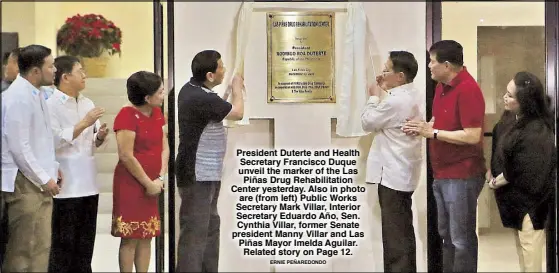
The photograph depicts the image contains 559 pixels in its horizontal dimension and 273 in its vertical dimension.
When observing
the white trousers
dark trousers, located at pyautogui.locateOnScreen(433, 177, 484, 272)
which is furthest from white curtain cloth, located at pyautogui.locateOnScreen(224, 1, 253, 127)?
the white trousers

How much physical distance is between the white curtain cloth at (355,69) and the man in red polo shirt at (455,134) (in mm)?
188

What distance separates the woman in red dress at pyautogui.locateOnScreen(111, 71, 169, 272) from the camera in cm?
223

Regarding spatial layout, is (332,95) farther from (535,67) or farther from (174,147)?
(535,67)

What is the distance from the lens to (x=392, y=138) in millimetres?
2270

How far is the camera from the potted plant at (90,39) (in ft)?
7.26

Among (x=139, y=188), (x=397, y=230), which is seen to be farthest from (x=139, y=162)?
(x=397, y=230)

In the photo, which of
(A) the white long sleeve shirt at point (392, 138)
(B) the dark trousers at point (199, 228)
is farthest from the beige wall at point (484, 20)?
(B) the dark trousers at point (199, 228)

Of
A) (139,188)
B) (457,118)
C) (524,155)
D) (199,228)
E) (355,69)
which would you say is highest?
(355,69)

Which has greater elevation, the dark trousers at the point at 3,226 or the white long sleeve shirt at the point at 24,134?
the white long sleeve shirt at the point at 24,134

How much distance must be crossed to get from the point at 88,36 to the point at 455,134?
132cm

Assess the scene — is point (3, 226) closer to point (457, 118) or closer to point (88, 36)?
point (88, 36)

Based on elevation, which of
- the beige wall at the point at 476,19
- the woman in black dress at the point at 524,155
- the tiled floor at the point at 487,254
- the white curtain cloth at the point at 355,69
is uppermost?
the beige wall at the point at 476,19

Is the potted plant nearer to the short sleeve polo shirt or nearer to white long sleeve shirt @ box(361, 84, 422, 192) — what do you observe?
white long sleeve shirt @ box(361, 84, 422, 192)

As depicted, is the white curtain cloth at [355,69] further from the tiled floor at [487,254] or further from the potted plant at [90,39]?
the potted plant at [90,39]
